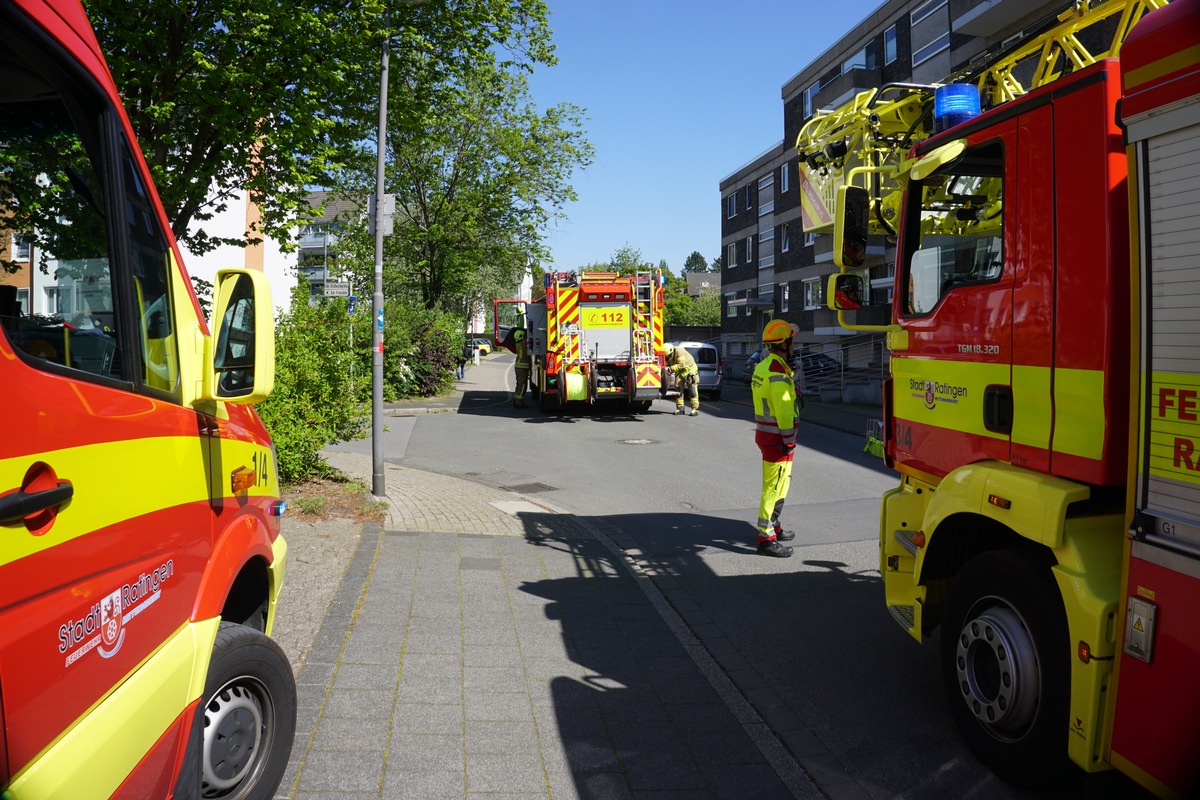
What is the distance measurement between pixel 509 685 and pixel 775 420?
350cm

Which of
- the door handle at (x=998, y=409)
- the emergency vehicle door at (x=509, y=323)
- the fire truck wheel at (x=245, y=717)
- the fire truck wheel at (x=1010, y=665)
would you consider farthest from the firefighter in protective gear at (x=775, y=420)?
the emergency vehicle door at (x=509, y=323)

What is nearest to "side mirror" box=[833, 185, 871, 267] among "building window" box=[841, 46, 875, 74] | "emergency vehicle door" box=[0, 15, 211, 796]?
"emergency vehicle door" box=[0, 15, 211, 796]

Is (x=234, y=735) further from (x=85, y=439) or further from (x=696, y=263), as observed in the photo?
(x=696, y=263)

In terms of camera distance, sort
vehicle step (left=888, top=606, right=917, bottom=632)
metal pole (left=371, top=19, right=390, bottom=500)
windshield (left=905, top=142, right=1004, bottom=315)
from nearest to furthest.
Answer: windshield (left=905, top=142, right=1004, bottom=315)
vehicle step (left=888, top=606, right=917, bottom=632)
metal pole (left=371, top=19, right=390, bottom=500)

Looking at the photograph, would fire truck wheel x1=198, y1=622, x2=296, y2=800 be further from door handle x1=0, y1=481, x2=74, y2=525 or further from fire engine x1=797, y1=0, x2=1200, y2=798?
fire engine x1=797, y1=0, x2=1200, y2=798

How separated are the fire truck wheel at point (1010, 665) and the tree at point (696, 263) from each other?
16569 cm

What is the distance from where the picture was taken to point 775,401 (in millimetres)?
7027

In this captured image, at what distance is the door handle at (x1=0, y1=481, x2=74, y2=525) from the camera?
153 centimetres

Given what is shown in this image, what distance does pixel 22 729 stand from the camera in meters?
1.62

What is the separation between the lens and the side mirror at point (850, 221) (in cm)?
479

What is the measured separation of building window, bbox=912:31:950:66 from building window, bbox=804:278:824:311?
10.1 m

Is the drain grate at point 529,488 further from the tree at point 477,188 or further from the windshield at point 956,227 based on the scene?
the tree at point 477,188

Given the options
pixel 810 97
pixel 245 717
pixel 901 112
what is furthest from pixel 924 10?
pixel 245 717

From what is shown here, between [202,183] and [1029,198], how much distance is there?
7853 mm
